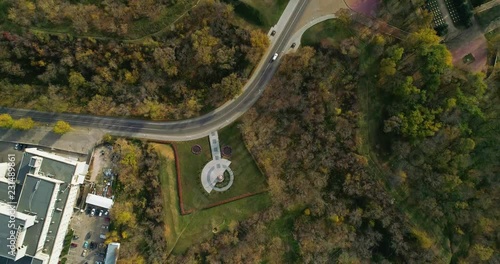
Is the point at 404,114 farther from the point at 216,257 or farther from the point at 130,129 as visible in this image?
the point at 130,129

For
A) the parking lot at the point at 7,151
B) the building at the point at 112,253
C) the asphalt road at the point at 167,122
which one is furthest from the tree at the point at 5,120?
the building at the point at 112,253

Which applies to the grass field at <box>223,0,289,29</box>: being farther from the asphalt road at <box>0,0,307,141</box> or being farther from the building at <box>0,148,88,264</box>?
the building at <box>0,148,88,264</box>

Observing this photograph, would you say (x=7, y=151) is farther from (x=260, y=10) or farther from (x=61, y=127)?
(x=260, y=10)

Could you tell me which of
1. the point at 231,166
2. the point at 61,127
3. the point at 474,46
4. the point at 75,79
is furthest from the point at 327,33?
the point at 61,127

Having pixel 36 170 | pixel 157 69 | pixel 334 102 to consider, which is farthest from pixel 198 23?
pixel 36 170

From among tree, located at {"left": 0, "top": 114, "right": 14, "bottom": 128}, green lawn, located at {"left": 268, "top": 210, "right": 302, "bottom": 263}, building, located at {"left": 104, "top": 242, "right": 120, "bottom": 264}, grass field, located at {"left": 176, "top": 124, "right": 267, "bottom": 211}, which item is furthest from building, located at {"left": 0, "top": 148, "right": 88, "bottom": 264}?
green lawn, located at {"left": 268, "top": 210, "right": 302, "bottom": 263}

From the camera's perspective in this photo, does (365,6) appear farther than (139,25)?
Yes

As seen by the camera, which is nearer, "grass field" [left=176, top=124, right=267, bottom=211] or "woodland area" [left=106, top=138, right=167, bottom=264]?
"woodland area" [left=106, top=138, right=167, bottom=264]
